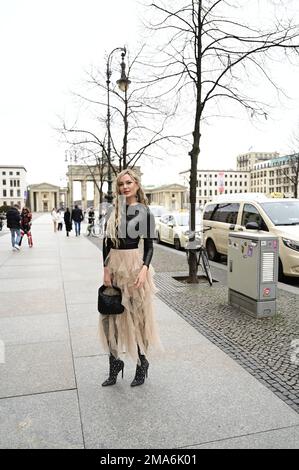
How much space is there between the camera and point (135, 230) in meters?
3.33

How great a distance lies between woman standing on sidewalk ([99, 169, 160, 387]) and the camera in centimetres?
332

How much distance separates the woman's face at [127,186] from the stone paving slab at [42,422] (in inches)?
71.7

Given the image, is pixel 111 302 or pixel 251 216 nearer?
pixel 111 302

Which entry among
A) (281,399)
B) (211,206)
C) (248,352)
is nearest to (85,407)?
(281,399)

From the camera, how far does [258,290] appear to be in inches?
224

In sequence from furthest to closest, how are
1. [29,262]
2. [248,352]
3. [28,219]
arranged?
[28,219], [29,262], [248,352]

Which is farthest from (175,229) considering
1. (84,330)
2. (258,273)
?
(84,330)

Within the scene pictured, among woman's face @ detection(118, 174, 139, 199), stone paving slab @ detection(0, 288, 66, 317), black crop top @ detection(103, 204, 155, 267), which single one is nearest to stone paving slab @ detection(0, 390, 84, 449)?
black crop top @ detection(103, 204, 155, 267)
